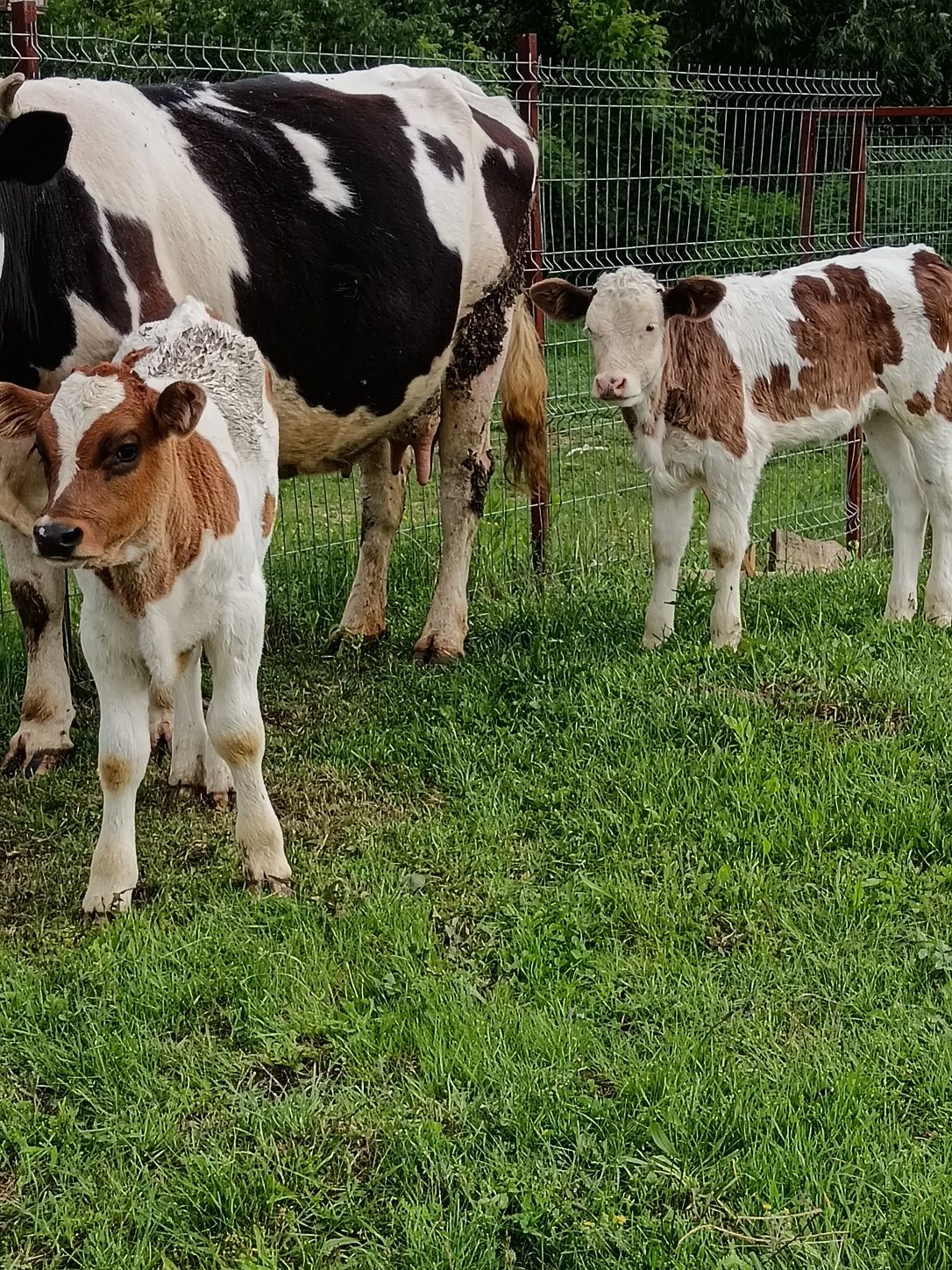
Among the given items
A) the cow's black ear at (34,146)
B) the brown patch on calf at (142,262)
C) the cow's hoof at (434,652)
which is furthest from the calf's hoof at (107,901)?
the cow's hoof at (434,652)

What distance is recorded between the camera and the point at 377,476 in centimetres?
708

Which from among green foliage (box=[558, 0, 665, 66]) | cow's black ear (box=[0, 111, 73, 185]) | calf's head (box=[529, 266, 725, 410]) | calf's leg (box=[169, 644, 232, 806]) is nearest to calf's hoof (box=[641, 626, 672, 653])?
calf's head (box=[529, 266, 725, 410])

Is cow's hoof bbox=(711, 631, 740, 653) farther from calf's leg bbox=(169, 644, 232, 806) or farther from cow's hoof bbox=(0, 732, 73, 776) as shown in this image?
cow's hoof bbox=(0, 732, 73, 776)

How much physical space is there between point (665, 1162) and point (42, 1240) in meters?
1.34

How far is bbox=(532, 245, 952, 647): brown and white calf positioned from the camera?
594 centimetres

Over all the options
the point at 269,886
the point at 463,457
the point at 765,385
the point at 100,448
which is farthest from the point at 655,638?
the point at 100,448

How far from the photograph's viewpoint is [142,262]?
495 cm

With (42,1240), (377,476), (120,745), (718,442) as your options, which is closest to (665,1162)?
(42,1240)

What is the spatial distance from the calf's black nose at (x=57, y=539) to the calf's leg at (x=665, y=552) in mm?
3228

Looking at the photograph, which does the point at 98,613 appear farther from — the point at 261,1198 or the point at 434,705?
the point at 434,705

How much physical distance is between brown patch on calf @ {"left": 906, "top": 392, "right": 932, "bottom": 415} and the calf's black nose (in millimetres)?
4427

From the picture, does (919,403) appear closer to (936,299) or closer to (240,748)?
(936,299)

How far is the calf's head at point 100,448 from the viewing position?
12.1 ft

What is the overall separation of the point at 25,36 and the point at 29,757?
9.53 feet
